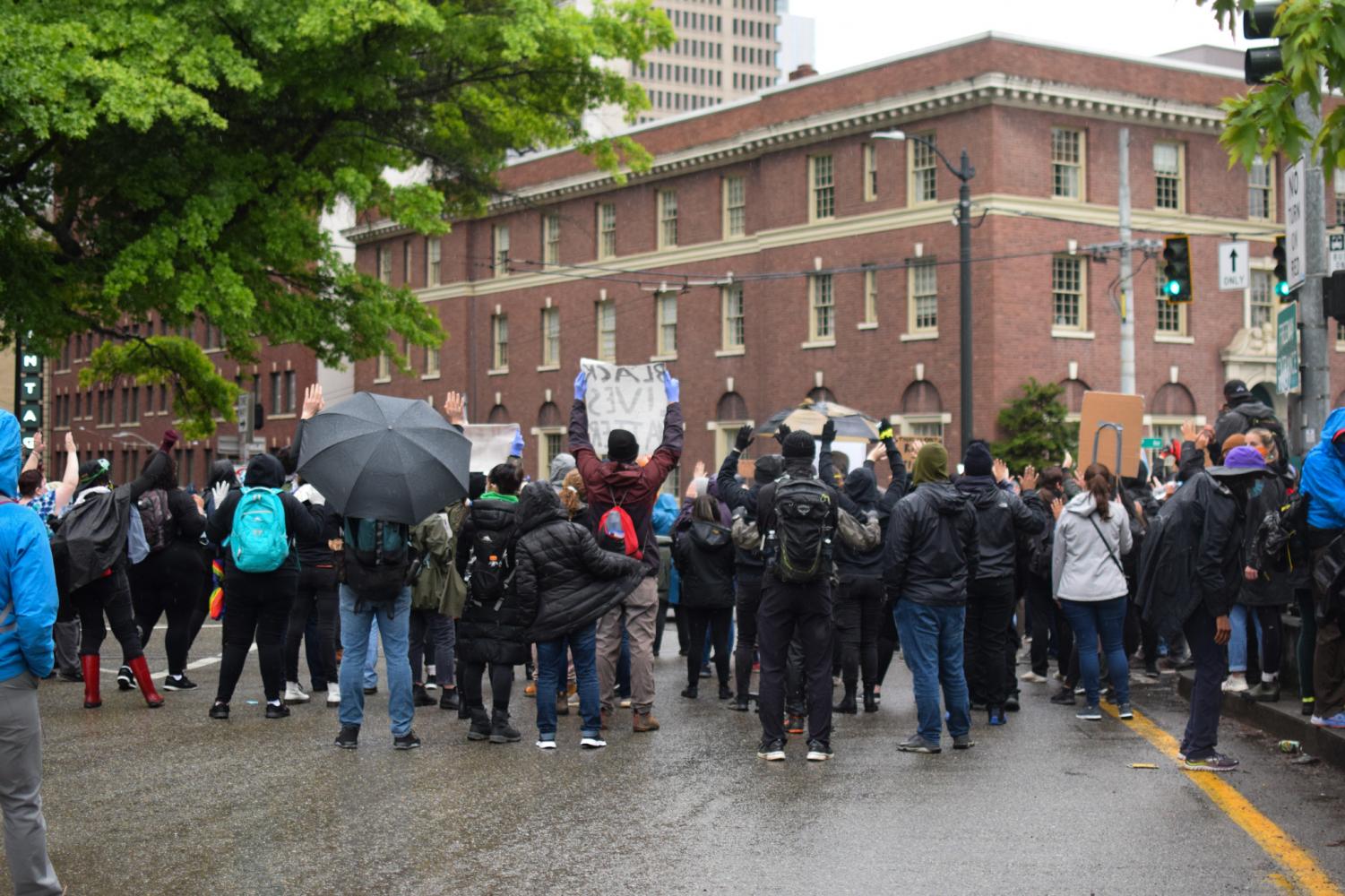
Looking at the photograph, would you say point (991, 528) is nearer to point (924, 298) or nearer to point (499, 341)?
point (924, 298)

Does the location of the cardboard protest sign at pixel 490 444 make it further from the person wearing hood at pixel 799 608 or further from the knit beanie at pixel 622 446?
the person wearing hood at pixel 799 608

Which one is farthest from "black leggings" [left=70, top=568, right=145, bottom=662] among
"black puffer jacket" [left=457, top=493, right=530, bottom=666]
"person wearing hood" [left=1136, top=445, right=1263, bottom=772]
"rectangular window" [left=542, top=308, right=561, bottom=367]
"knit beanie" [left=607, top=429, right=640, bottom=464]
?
"rectangular window" [left=542, top=308, right=561, bottom=367]

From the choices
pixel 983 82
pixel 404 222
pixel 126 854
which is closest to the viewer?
pixel 126 854

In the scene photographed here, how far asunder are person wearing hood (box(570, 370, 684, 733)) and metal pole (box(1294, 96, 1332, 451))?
17.1ft

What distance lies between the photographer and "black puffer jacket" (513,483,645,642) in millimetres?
10508

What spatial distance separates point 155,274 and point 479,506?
1139cm

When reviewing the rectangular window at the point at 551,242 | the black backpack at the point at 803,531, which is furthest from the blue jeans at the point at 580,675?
the rectangular window at the point at 551,242

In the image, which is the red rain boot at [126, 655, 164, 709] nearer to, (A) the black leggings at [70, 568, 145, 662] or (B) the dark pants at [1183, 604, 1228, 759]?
(A) the black leggings at [70, 568, 145, 662]

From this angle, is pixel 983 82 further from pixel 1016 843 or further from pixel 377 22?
pixel 1016 843

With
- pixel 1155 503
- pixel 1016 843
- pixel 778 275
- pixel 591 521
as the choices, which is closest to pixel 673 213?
pixel 778 275

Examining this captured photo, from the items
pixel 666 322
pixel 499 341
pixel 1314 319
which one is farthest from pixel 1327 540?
pixel 499 341

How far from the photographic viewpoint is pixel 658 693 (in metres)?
13.7

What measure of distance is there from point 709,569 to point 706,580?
0.29 feet

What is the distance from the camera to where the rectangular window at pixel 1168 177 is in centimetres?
4309
